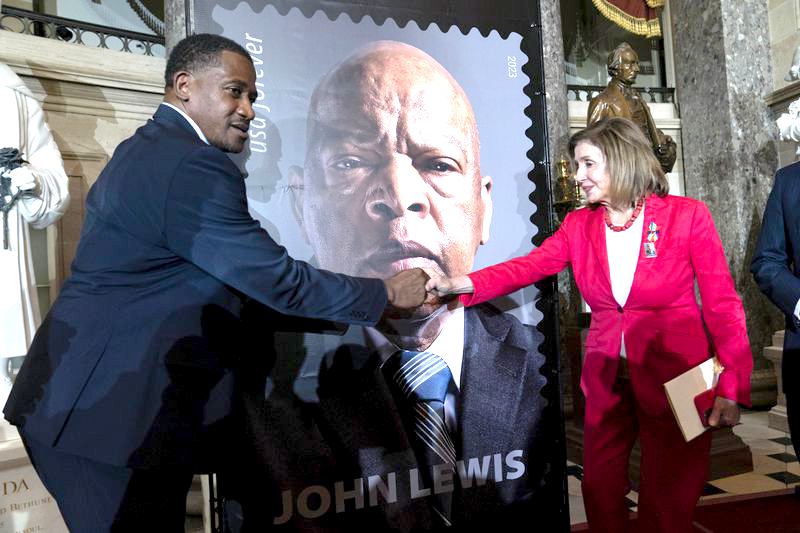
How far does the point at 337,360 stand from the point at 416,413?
1.01ft

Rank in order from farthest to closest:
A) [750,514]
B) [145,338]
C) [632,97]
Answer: [632,97], [750,514], [145,338]

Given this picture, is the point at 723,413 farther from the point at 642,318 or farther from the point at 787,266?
the point at 787,266

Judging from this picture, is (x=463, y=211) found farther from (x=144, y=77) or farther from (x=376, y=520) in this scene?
(x=144, y=77)

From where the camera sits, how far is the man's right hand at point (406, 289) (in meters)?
1.70

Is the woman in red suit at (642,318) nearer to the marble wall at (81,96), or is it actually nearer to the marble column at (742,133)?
the marble wall at (81,96)

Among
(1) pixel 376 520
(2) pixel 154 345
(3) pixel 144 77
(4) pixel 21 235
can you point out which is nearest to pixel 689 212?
(1) pixel 376 520

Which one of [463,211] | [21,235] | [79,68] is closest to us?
[463,211]

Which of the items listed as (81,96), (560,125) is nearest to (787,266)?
(560,125)

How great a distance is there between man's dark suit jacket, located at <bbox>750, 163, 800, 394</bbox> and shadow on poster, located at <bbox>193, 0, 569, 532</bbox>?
2.49 ft

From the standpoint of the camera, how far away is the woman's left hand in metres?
1.68

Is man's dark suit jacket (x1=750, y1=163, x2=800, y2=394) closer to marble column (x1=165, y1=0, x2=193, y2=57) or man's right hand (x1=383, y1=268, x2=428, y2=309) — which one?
man's right hand (x1=383, y1=268, x2=428, y2=309)

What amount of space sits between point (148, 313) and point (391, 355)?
2.51 ft

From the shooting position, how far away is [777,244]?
7.11 feet

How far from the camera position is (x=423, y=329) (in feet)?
6.45
